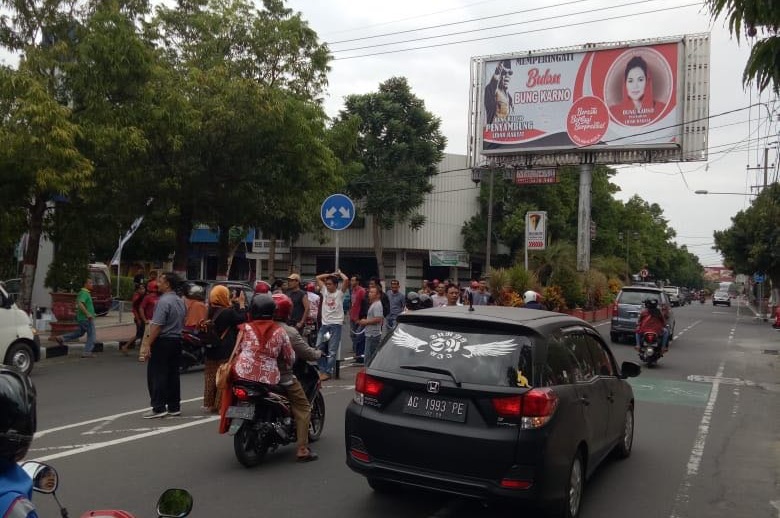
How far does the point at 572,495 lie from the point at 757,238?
1565 inches

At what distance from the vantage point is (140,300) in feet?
51.9

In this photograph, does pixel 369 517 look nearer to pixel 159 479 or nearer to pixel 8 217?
pixel 159 479

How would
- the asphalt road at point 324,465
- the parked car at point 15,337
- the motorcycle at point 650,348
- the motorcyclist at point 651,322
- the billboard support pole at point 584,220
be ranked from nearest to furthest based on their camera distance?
the asphalt road at point 324,465
the parked car at point 15,337
the motorcycle at point 650,348
the motorcyclist at point 651,322
the billboard support pole at point 584,220

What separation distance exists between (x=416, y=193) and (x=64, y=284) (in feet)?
75.0

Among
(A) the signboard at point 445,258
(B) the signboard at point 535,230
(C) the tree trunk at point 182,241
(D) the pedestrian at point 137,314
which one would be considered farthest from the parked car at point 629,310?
(A) the signboard at point 445,258

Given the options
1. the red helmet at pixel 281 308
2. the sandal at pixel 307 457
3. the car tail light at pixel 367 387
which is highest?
the red helmet at pixel 281 308

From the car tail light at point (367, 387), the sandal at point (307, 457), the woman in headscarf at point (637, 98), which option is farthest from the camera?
the woman in headscarf at point (637, 98)

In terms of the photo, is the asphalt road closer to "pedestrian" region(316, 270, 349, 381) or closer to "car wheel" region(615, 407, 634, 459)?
"car wheel" region(615, 407, 634, 459)

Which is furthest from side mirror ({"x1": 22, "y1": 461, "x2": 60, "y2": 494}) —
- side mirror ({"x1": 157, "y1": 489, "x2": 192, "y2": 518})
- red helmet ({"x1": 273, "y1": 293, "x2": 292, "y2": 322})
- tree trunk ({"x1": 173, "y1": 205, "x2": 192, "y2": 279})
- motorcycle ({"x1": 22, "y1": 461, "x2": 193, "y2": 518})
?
tree trunk ({"x1": 173, "y1": 205, "x2": 192, "y2": 279})

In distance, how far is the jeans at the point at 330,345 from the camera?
12.8m

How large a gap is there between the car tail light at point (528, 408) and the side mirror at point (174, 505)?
2.88 m

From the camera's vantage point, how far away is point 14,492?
85.9 inches

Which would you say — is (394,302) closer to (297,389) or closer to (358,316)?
(358,316)

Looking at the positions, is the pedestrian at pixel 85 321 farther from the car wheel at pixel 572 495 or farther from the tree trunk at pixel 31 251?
the car wheel at pixel 572 495
